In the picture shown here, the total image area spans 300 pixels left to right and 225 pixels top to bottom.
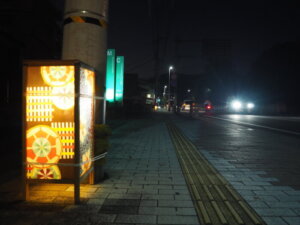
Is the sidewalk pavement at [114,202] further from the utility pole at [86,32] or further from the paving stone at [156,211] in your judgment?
the utility pole at [86,32]

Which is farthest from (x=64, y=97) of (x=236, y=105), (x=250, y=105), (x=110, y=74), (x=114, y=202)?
(x=236, y=105)

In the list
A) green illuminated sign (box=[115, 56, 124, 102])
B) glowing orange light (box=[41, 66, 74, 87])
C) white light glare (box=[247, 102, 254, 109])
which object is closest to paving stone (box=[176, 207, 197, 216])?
glowing orange light (box=[41, 66, 74, 87])

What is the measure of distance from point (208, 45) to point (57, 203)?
63.1 feet

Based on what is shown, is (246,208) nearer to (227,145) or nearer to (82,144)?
(82,144)

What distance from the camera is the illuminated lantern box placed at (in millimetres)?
4383

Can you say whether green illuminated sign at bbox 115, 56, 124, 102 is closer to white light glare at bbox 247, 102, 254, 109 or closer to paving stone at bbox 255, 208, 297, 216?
paving stone at bbox 255, 208, 297, 216

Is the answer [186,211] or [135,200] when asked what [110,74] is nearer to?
[135,200]

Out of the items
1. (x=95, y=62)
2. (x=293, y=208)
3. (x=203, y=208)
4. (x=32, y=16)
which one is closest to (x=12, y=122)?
(x=32, y=16)

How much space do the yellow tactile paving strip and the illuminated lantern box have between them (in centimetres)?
230

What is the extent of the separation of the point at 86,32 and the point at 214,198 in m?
4.24

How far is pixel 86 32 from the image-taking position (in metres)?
5.06

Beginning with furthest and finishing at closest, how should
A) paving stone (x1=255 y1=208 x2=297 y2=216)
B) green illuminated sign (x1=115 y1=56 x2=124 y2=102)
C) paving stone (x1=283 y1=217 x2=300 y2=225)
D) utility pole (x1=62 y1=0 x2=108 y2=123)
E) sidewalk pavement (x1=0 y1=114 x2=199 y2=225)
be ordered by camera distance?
green illuminated sign (x1=115 y1=56 x2=124 y2=102), utility pole (x1=62 y1=0 x2=108 y2=123), paving stone (x1=255 y1=208 x2=297 y2=216), sidewalk pavement (x1=0 y1=114 x2=199 y2=225), paving stone (x1=283 y1=217 x2=300 y2=225)

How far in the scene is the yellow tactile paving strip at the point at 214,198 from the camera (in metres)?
3.71

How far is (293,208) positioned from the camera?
405cm
